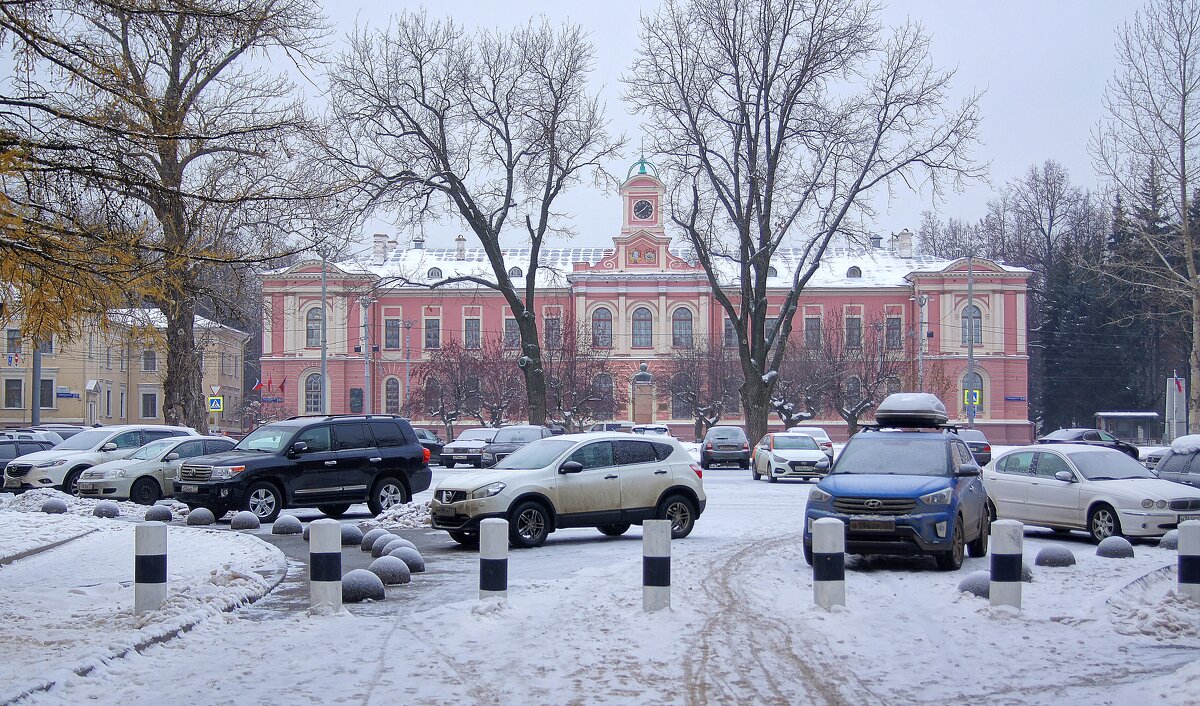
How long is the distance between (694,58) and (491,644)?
105 ft

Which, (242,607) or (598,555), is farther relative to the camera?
(598,555)

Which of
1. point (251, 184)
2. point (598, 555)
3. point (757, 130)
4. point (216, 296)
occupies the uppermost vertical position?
point (757, 130)

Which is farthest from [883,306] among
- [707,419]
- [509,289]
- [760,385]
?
[509,289]

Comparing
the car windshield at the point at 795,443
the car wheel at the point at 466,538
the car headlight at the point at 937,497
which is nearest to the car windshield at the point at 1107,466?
the car headlight at the point at 937,497

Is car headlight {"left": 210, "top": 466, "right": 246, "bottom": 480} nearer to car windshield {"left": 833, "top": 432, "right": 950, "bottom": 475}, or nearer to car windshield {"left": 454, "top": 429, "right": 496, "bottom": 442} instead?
car windshield {"left": 833, "top": 432, "right": 950, "bottom": 475}

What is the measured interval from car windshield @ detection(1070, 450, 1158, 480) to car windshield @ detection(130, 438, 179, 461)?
57.8 feet

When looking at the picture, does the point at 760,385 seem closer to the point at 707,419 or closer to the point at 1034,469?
the point at 1034,469

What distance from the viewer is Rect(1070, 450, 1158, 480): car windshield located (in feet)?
60.1

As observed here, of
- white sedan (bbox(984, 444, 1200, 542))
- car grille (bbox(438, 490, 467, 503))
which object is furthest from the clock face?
car grille (bbox(438, 490, 467, 503))

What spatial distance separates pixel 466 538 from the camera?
56.5 feet

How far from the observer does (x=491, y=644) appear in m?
9.34

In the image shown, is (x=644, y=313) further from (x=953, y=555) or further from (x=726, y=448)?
(x=953, y=555)

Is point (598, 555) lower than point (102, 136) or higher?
lower

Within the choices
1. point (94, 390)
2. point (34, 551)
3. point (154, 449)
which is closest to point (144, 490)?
point (154, 449)
